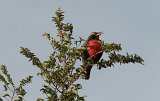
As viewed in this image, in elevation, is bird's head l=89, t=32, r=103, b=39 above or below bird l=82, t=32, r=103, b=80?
above

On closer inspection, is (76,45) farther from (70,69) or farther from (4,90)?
(4,90)

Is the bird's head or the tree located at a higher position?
the bird's head

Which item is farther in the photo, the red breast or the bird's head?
the bird's head

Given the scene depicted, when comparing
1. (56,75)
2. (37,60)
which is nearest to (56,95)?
(56,75)

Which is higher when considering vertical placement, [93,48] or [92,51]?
[93,48]

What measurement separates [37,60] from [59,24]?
1.34m

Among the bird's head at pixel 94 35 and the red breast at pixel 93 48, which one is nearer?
the red breast at pixel 93 48

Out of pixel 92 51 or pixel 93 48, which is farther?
pixel 93 48

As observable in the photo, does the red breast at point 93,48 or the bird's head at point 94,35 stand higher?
the bird's head at point 94,35

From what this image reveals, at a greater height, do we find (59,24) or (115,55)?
(59,24)

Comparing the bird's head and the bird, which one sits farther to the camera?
the bird's head

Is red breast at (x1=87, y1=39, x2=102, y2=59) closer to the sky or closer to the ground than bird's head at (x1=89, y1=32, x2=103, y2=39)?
closer to the ground

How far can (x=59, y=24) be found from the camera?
415 inches

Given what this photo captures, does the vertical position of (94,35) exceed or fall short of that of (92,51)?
it exceeds it
